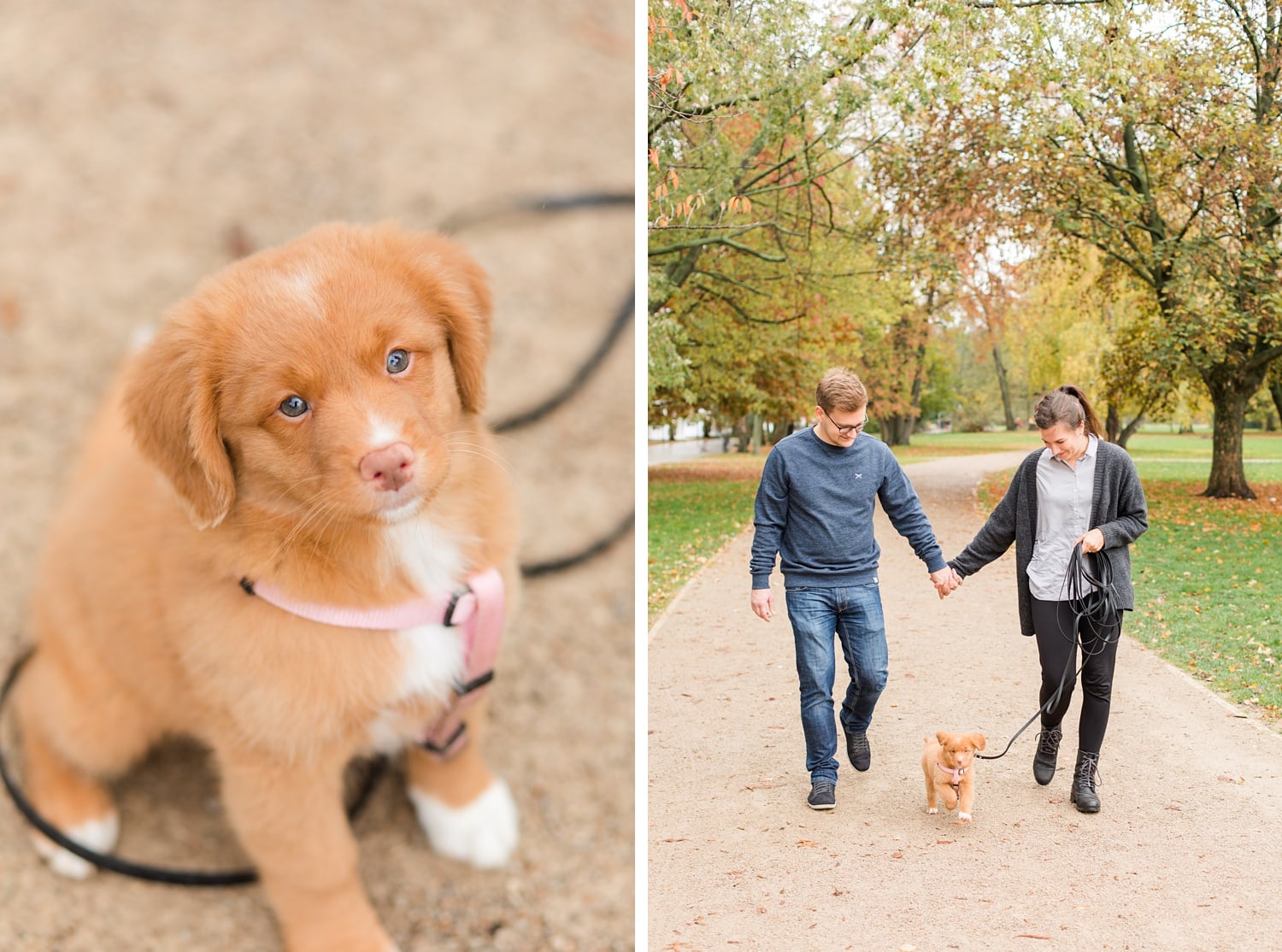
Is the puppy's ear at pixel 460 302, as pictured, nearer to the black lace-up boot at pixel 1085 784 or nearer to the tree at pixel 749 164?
the tree at pixel 749 164

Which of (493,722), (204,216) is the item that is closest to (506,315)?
(204,216)

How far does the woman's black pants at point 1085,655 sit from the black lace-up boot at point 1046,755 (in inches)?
2.2

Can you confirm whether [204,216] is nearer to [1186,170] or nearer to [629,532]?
[629,532]

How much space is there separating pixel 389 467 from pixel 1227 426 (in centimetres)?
176

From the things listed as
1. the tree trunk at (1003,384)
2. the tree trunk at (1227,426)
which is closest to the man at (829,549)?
the tree trunk at (1003,384)

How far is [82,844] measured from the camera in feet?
5.68

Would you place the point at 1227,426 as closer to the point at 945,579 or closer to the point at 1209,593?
the point at 1209,593

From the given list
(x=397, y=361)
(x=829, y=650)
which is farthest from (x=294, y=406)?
(x=829, y=650)

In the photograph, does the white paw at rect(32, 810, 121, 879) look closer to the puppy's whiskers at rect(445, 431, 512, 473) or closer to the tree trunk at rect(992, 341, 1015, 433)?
the puppy's whiskers at rect(445, 431, 512, 473)

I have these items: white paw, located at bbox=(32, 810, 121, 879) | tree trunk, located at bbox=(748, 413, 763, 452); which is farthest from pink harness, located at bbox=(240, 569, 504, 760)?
tree trunk, located at bbox=(748, 413, 763, 452)

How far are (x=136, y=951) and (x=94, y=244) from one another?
1.83m

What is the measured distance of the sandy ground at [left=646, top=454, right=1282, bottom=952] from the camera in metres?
1.93

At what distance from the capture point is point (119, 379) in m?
1.67

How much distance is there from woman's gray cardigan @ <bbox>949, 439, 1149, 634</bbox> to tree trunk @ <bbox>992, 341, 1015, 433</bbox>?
129 mm
